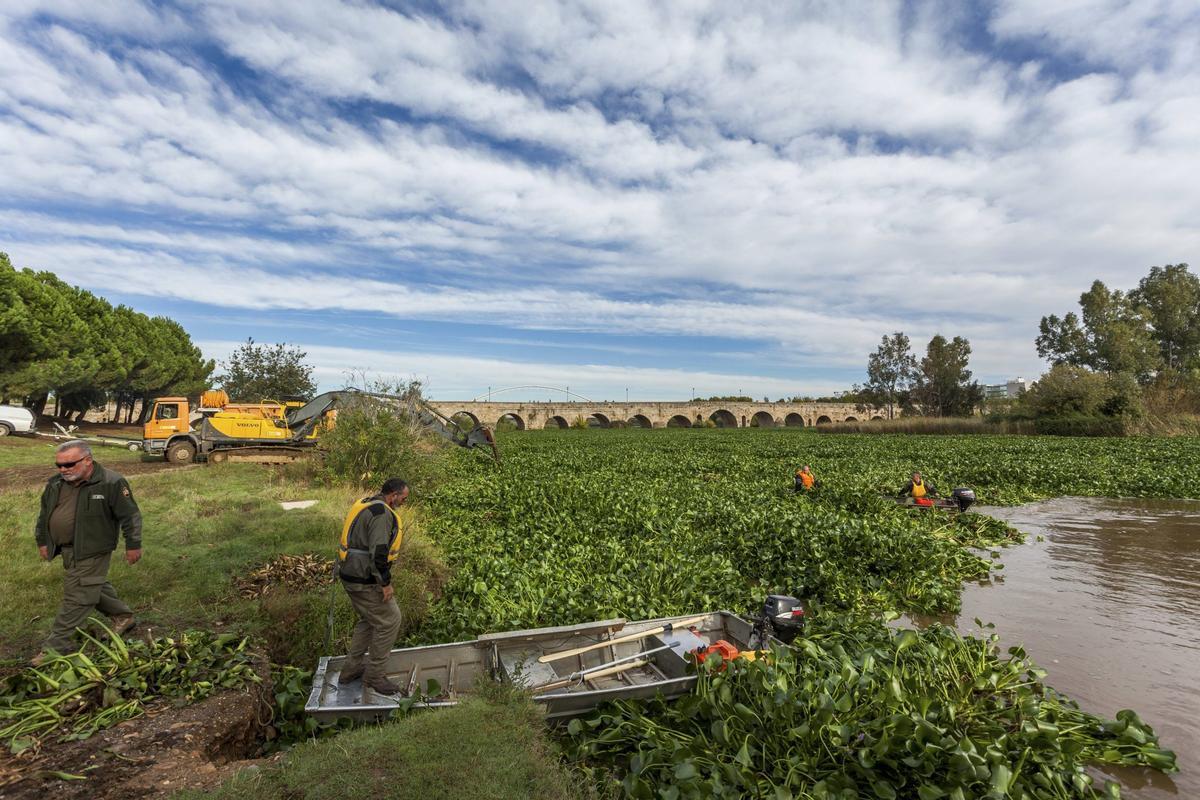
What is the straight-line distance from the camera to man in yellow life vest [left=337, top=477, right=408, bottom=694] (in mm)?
5789

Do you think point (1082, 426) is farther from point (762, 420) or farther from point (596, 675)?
point (762, 420)

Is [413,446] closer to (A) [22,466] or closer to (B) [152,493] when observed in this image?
(B) [152,493]

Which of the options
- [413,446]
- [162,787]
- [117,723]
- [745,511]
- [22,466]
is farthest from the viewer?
[22,466]

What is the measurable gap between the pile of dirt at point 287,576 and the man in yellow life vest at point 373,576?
2.65 m

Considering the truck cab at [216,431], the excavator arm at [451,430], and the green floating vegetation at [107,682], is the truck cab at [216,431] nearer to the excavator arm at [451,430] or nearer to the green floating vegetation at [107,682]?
the excavator arm at [451,430]

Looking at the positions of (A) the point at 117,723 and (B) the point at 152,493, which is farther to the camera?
(B) the point at 152,493

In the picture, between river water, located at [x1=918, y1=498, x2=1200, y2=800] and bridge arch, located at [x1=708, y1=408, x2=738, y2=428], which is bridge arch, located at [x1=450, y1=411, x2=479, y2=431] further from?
bridge arch, located at [x1=708, y1=408, x2=738, y2=428]

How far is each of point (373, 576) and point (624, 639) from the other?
2.63 m

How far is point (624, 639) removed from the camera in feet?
21.5

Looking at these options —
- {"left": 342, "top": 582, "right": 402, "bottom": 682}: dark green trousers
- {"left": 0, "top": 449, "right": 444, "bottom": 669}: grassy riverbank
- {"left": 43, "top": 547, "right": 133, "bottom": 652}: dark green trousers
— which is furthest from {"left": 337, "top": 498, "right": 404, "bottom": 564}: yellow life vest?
{"left": 43, "top": 547, "right": 133, "bottom": 652}: dark green trousers

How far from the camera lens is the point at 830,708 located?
15.1 ft

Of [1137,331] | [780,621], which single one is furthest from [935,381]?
[780,621]

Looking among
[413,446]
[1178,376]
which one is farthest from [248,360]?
[1178,376]

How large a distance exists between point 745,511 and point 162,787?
36.9ft
